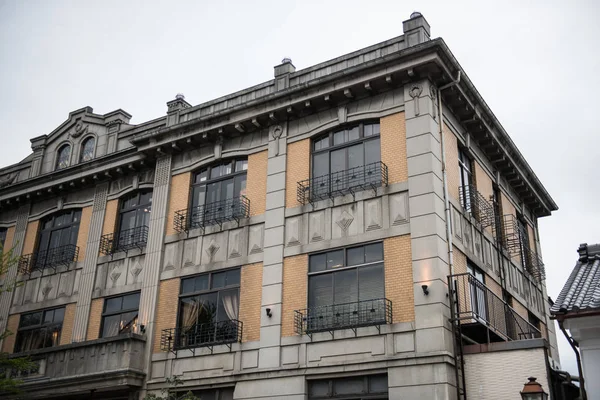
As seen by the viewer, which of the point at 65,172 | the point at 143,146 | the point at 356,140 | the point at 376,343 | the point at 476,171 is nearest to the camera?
the point at 376,343

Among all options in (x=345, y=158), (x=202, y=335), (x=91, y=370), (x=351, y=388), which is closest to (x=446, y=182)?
(x=345, y=158)

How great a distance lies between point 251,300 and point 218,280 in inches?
67.6

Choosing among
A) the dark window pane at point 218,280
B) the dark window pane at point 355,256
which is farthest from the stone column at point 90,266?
the dark window pane at point 355,256

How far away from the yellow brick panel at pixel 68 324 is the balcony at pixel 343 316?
1005 cm

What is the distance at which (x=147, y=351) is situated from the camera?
77.7ft

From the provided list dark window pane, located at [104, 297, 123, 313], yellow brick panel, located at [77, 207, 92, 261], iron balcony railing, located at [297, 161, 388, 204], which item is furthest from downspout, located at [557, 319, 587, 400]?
yellow brick panel, located at [77, 207, 92, 261]

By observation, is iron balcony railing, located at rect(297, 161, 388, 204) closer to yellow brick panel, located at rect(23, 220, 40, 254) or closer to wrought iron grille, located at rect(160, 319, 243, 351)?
wrought iron grille, located at rect(160, 319, 243, 351)

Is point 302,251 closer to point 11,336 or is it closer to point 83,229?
point 83,229

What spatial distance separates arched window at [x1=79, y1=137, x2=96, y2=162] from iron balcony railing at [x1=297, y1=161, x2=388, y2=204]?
11.4 metres

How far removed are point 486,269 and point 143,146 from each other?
1349 cm

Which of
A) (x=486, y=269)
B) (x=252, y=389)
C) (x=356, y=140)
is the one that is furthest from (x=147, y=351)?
(x=486, y=269)

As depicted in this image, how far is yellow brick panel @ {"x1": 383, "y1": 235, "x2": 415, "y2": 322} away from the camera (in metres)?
19.5

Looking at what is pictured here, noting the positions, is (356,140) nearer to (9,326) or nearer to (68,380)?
→ (68,380)

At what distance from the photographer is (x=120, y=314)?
25.7m
